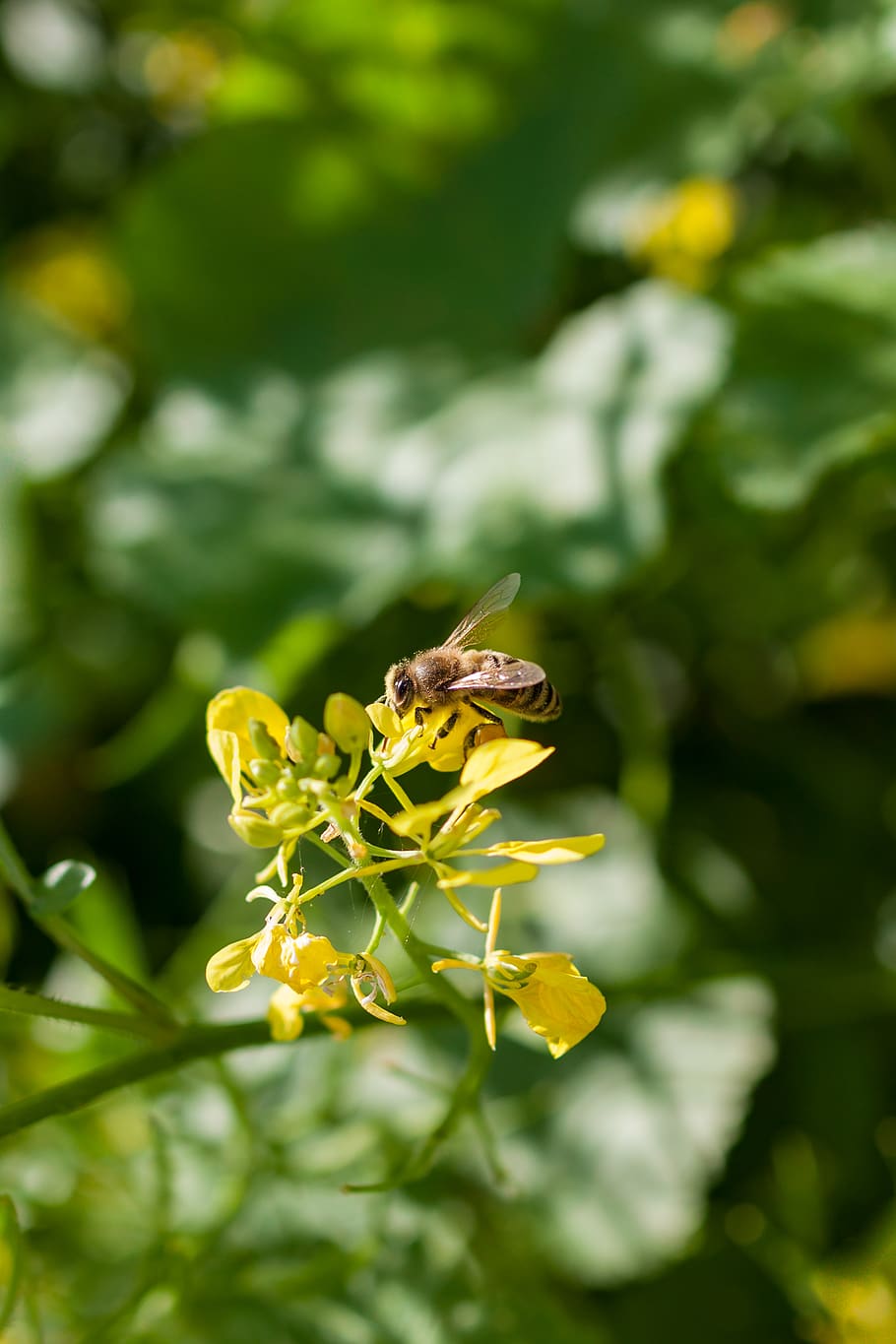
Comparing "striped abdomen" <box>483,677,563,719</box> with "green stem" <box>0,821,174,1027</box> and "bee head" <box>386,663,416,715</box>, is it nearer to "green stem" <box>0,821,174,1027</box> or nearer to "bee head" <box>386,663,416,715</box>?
"bee head" <box>386,663,416,715</box>

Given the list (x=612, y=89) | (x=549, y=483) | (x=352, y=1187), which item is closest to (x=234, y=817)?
(x=352, y=1187)

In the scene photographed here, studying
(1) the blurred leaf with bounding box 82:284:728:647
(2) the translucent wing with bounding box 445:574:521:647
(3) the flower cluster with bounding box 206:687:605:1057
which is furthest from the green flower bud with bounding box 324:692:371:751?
(1) the blurred leaf with bounding box 82:284:728:647

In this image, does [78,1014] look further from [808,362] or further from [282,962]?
[808,362]

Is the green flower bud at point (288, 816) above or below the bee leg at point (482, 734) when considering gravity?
above

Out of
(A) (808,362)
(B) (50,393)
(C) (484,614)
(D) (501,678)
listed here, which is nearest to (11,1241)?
(D) (501,678)

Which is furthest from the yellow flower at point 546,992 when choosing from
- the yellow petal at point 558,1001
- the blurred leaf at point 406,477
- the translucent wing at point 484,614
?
the blurred leaf at point 406,477

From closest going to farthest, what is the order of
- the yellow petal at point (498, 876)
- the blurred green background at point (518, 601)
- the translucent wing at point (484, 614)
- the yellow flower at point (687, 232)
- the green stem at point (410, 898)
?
1. the yellow petal at point (498, 876)
2. the green stem at point (410, 898)
3. the translucent wing at point (484, 614)
4. the blurred green background at point (518, 601)
5. the yellow flower at point (687, 232)

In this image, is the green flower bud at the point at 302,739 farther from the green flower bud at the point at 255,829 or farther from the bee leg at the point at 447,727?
the bee leg at the point at 447,727

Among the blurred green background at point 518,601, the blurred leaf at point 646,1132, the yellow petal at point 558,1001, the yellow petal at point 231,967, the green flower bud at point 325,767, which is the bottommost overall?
the blurred leaf at point 646,1132
